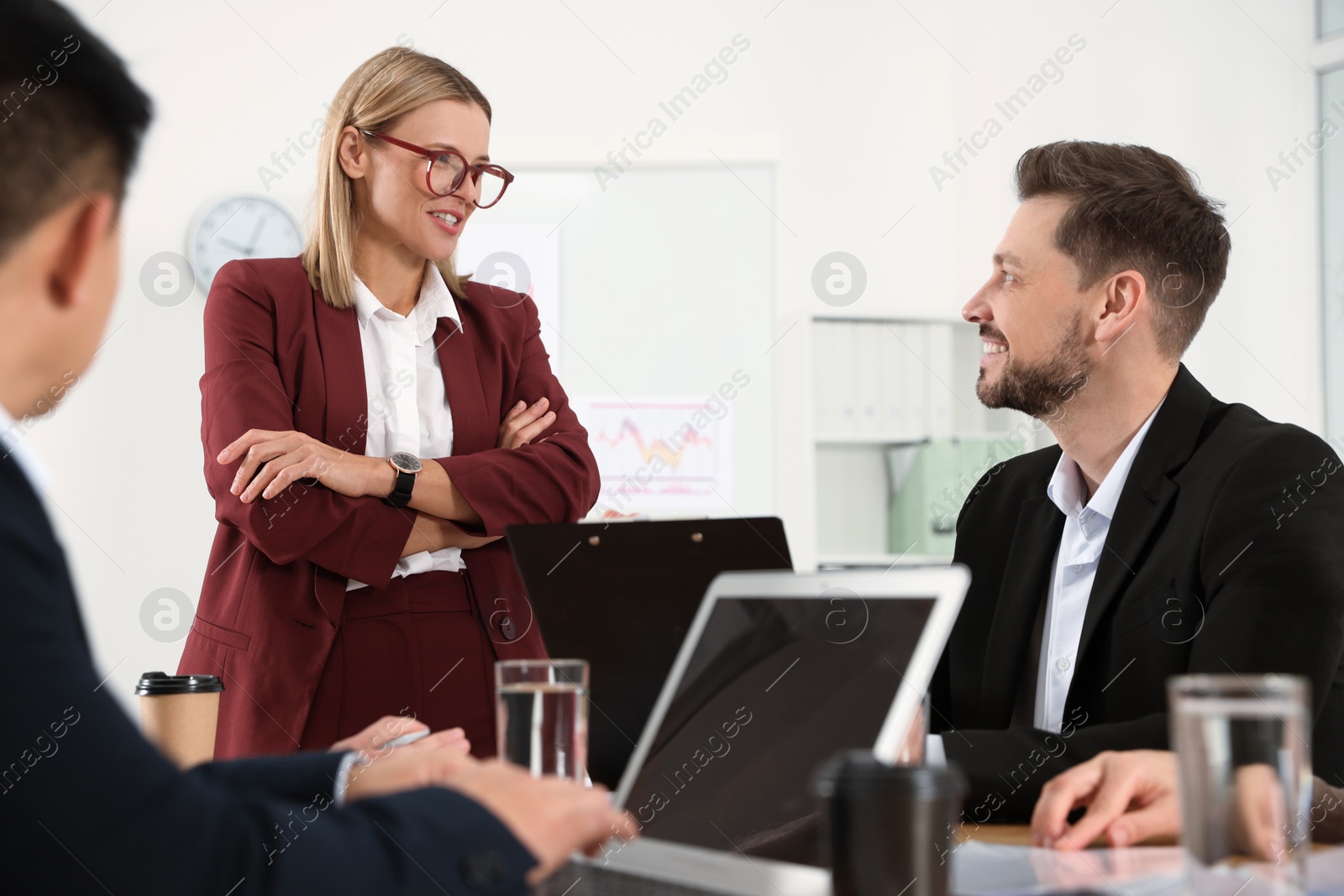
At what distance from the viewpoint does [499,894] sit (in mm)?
663

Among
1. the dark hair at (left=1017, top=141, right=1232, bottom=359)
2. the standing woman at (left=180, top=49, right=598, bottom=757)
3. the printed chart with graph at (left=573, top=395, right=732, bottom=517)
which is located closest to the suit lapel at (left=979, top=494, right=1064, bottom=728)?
the dark hair at (left=1017, top=141, right=1232, bottom=359)

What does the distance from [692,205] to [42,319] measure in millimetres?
3763

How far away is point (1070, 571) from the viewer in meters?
1.68

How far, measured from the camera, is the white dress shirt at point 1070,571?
159cm

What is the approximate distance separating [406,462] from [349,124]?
22.6 inches

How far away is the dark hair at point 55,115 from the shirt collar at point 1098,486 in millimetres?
1307

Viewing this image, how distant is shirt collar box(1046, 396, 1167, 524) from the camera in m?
1.67

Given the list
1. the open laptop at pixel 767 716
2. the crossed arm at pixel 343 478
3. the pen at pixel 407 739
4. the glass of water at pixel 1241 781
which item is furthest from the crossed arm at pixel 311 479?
the glass of water at pixel 1241 781

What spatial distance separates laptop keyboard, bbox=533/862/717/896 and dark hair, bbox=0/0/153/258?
0.51 meters

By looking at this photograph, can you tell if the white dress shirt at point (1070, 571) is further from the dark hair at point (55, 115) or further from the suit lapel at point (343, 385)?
the dark hair at point (55, 115)

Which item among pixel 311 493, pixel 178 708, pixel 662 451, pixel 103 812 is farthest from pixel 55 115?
pixel 662 451

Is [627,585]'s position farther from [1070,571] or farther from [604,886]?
[1070,571]

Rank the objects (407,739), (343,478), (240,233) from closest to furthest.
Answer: (407,739), (343,478), (240,233)

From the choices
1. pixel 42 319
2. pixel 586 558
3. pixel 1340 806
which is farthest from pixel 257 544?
pixel 1340 806
